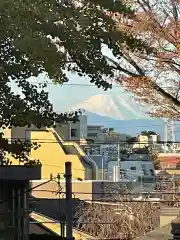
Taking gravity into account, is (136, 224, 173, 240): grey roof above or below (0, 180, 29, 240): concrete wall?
below

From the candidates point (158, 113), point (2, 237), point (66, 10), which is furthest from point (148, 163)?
point (66, 10)

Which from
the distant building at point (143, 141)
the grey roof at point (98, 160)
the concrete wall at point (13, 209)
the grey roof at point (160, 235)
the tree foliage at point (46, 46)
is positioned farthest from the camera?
the grey roof at point (98, 160)

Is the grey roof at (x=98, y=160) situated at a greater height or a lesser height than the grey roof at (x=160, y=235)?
greater

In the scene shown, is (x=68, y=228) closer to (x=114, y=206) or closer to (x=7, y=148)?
(x=7, y=148)

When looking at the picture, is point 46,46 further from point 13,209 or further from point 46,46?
point 13,209

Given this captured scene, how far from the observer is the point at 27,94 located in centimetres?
875

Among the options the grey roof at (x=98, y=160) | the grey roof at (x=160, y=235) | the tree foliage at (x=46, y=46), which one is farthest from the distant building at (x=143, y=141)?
the tree foliage at (x=46, y=46)

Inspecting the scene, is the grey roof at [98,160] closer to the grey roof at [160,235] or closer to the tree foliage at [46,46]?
the grey roof at [160,235]

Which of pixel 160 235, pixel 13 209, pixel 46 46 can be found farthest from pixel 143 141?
pixel 46 46

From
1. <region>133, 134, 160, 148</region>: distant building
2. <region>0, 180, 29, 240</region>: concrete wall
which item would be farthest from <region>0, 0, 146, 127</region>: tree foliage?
<region>133, 134, 160, 148</region>: distant building

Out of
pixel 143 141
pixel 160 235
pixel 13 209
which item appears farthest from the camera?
pixel 143 141

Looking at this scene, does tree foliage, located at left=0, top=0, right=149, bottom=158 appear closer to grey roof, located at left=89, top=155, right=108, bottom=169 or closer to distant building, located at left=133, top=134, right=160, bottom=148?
distant building, located at left=133, top=134, right=160, bottom=148

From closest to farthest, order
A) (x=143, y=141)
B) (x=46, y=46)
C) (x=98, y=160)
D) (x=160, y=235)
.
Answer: (x=46, y=46) → (x=160, y=235) → (x=143, y=141) → (x=98, y=160)

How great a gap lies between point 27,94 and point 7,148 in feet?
4.21
